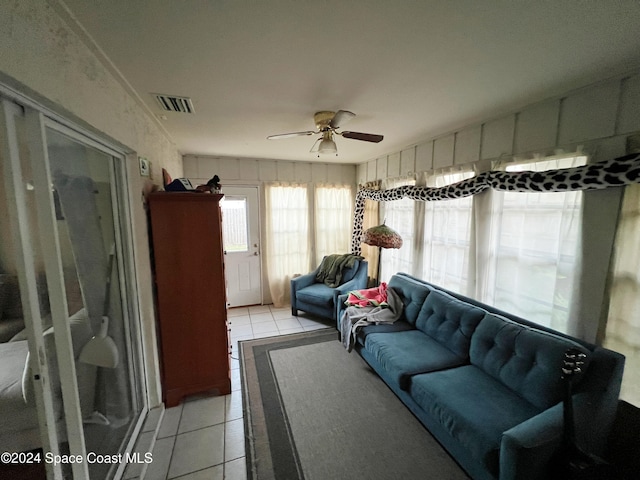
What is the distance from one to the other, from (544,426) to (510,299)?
43.9 inches

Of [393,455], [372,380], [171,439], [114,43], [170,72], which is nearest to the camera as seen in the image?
[114,43]

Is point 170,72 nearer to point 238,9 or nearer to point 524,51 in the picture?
point 238,9

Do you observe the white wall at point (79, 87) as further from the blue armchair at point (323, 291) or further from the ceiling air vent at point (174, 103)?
the blue armchair at point (323, 291)

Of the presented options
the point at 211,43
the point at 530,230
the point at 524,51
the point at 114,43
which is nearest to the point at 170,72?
the point at 114,43

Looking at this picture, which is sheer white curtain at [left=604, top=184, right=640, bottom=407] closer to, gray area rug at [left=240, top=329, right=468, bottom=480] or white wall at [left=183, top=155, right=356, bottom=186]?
gray area rug at [left=240, top=329, right=468, bottom=480]

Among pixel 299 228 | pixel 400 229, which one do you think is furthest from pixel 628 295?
pixel 299 228

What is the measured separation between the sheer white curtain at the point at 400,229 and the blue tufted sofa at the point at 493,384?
1.05 meters

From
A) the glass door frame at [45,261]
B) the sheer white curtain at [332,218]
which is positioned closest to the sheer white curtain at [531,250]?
the sheer white curtain at [332,218]

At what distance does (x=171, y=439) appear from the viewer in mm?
1804

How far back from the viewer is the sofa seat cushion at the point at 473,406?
1.34 metres

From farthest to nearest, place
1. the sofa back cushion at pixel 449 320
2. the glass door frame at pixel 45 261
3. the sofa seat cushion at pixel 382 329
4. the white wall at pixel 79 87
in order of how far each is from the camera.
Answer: the sofa seat cushion at pixel 382 329
the sofa back cushion at pixel 449 320
the glass door frame at pixel 45 261
the white wall at pixel 79 87

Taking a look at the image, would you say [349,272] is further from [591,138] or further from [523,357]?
[591,138]

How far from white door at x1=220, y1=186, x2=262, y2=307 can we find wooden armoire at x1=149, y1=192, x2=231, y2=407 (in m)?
2.00

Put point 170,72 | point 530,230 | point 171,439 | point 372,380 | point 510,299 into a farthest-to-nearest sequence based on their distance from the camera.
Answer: point 372,380
point 510,299
point 530,230
point 171,439
point 170,72
